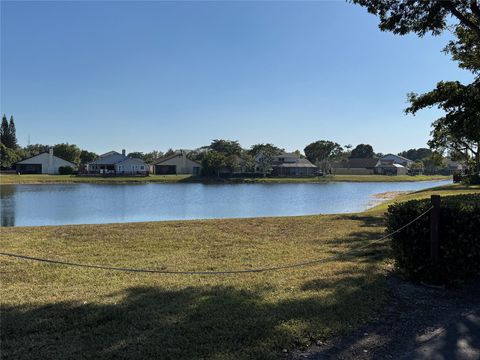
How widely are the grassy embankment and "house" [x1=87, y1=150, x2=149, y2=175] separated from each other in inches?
3279

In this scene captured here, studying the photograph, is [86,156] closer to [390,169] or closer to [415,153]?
[390,169]

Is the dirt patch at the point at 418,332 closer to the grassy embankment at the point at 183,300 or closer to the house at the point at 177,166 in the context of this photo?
the grassy embankment at the point at 183,300

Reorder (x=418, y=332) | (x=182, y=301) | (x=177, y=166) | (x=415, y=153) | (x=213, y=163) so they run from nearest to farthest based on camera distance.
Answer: (x=418, y=332) < (x=182, y=301) < (x=213, y=163) < (x=177, y=166) < (x=415, y=153)

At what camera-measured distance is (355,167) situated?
12950 centimetres

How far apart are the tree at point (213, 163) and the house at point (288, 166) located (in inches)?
416

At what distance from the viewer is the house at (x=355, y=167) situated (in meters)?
125

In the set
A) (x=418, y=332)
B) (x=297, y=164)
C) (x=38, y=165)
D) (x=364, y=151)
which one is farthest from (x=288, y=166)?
(x=418, y=332)

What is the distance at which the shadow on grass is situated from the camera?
415 centimetres

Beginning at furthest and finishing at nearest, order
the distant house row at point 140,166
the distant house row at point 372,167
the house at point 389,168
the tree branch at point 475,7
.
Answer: the distant house row at point 372,167, the house at point 389,168, the distant house row at point 140,166, the tree branch at point 475,7

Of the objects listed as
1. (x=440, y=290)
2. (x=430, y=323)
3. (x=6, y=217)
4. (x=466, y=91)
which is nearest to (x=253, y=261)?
(x=440, y=290)

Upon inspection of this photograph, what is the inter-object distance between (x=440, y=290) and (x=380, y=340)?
2299mm

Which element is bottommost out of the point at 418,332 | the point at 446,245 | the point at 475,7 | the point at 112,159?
the point at 418,332

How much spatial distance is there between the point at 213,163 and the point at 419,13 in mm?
76195

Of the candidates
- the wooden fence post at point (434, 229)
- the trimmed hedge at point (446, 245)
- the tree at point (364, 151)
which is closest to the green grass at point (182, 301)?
the trimmed hedge at point (446, 245)
